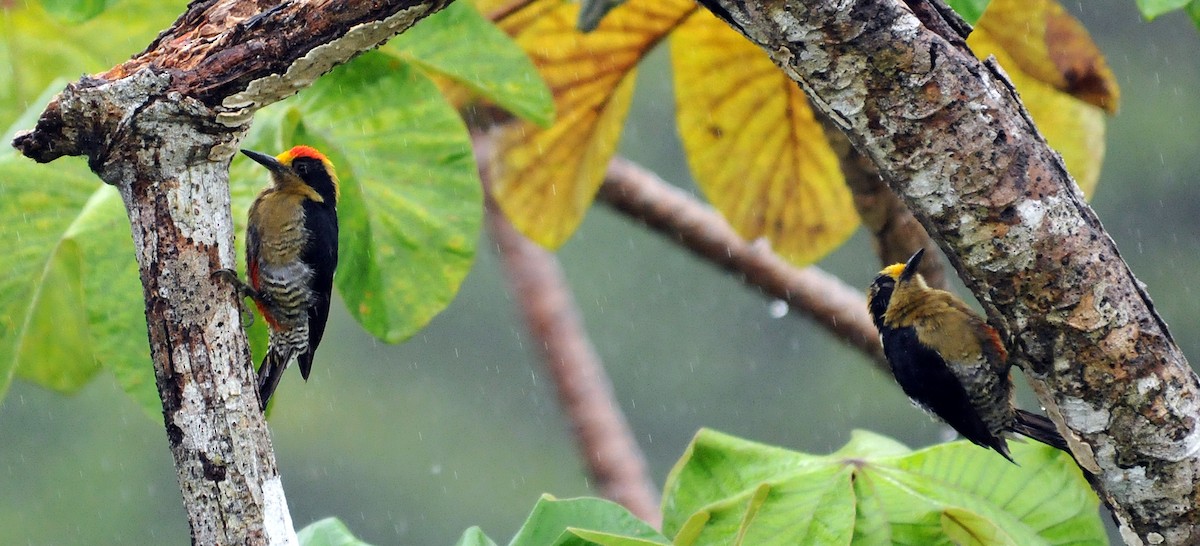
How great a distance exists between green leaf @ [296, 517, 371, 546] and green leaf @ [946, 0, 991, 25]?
119cm

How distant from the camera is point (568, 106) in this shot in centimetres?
272

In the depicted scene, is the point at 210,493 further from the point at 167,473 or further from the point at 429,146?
the point at 167,473

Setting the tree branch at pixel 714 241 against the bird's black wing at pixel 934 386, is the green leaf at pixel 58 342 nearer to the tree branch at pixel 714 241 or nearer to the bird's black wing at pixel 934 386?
the tree branch at pixel 714 241

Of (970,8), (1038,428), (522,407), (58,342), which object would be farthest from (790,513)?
(522,407)

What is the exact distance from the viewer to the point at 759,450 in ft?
6.78

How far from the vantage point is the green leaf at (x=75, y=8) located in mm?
1980

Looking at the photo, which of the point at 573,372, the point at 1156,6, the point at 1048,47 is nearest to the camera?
the point at 1156,6

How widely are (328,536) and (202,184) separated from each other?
702 mm

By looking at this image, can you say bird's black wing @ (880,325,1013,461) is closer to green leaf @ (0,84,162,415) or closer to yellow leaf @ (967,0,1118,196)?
yellow leaf @ (967,0,1118,196)

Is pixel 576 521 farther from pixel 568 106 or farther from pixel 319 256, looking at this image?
pixel 568 106

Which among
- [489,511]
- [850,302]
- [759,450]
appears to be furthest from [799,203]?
[489,511]

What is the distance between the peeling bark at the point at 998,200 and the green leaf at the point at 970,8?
0.78 ft

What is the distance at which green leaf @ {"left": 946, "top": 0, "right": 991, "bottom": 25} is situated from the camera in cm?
170

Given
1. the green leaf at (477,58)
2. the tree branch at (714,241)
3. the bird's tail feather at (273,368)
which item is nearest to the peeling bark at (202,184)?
the bird's tail feather at (273,368)
